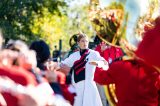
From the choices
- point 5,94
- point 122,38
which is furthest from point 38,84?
point 122,38

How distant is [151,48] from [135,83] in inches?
45.0

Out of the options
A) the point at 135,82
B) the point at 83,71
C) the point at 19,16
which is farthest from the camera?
the point at 19,16

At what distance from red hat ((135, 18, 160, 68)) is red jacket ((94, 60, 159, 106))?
2.93ft

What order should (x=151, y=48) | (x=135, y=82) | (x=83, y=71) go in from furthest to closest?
(x=83, y=71) → (x=135, y=82) → (x=151, y=48)

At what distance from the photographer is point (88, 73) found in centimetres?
1076

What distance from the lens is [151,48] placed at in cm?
549

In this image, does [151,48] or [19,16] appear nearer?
[151,48]

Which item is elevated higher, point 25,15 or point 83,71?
point 83,71

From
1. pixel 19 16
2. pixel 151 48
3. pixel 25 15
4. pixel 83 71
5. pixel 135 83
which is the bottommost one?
pixel 25 15

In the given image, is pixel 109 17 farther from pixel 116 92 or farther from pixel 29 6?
pixel 29 6

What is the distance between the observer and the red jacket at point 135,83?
21.4ft

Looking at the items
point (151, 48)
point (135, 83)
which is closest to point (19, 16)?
point (135, 83)

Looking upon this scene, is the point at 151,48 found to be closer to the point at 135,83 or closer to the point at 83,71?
the point at 135,83

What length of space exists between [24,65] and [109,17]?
1056 mm
